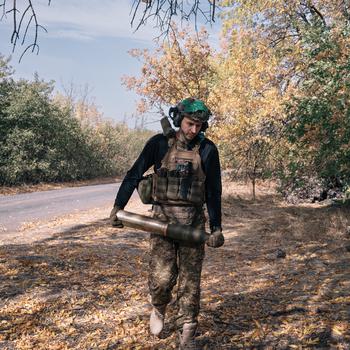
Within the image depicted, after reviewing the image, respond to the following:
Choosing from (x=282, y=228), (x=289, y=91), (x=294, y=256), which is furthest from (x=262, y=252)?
(x=289, y=91)

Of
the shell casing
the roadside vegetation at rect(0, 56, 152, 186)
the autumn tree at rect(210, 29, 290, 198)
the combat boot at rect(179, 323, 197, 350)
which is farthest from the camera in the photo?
the roadside vegetation at rect(0, 56, 152, 186)

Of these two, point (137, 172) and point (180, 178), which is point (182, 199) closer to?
point (180, 178)

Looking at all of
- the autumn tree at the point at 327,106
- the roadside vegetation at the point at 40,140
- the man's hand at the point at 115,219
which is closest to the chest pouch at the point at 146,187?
the man's hand at the point at 115,219

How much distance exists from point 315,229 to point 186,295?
8.15m

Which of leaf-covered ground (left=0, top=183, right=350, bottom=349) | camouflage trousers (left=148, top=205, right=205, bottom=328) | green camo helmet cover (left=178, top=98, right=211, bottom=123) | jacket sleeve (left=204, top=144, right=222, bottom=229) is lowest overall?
leaf-covered ground (left=0, top=183, right=350, bottom=349)

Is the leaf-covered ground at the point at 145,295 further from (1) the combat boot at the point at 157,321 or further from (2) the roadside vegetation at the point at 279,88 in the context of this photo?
(2) the roadside vegetation at the point at 279,88

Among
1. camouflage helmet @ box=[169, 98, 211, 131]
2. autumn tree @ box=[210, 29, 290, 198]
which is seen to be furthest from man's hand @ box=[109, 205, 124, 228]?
autumn tree @ box=[210, 29, 290, 198]

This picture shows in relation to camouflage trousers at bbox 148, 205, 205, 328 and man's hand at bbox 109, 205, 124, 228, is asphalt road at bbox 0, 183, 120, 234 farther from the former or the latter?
camouflage trousers at bbox 148, 205, 205, 328

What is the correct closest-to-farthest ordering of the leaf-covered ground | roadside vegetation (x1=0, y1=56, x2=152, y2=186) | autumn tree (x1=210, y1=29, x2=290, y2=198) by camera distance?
the leaf-covered ground → autumn tree (x1=210, y1=29, x2=290, y2=198) → roadside vegetation (x1=0, y1=56, x2=152, y2=186)

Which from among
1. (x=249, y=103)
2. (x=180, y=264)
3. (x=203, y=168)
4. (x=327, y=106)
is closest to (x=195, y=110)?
(x=203, y=168)

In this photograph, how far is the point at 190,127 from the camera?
3553 millimetres

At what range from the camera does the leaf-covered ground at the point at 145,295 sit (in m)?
3.86

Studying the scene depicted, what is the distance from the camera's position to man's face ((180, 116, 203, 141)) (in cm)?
354

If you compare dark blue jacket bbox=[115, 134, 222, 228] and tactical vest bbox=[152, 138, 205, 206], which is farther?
dark blue jacket bbox=[115, 134, 222, 228]
